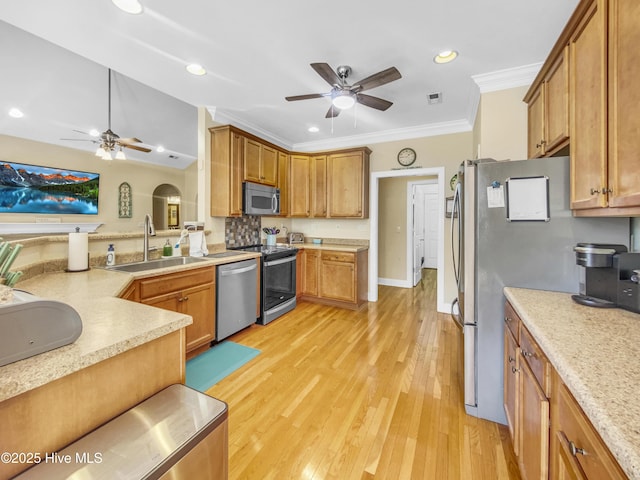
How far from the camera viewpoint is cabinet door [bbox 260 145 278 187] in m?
3.78

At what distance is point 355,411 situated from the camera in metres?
1.86

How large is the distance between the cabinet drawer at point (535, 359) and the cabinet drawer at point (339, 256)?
8.71 ft

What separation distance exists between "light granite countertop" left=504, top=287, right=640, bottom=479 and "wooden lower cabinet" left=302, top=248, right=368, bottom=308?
2.55 meters

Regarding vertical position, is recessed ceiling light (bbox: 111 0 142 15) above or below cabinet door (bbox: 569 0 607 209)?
above

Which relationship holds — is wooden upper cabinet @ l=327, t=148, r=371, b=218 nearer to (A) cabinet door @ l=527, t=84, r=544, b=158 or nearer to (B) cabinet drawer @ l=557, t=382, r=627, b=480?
(A) cabinet door @ l=527, t=84, r=544, b=158

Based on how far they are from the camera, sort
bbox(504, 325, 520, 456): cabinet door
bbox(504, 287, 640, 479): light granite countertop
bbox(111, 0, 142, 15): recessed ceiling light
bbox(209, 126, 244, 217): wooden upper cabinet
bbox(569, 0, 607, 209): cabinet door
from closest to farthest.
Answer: bbox(504, 287, 640, 479): light granite countertop
bbox(569, 0, 607, 209): cabinet door
bbox(504, 325, 520, 456): cabinet door
bbox(111, 0, 142, 15): recessed ceiling light
bbox(209, 126, 244, 217): wooden upper cabinet

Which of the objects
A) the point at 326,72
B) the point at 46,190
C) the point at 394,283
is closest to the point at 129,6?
the point at 326,72

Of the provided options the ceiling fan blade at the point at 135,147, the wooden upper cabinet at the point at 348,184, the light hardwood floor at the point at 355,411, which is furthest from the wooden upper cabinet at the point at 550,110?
the ceiling fan blade at the point at 135,147

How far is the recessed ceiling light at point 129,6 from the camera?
1.68m

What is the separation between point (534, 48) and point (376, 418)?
304cm

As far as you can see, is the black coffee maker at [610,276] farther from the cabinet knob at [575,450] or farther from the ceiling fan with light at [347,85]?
the ceiling fan with light at [347,85]

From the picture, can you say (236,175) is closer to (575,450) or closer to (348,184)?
(348,184)

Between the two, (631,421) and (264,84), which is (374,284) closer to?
(264,84)

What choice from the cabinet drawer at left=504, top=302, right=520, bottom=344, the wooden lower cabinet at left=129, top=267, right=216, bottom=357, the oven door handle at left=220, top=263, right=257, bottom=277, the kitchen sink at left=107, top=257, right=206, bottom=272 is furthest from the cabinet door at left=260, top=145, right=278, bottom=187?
the cabinet drawer at left=504, top=302, right=520, bottom=344
